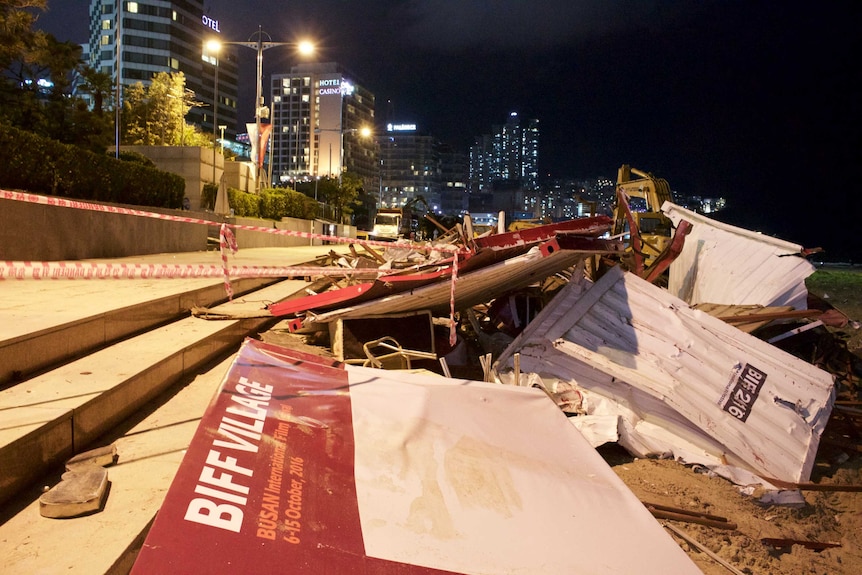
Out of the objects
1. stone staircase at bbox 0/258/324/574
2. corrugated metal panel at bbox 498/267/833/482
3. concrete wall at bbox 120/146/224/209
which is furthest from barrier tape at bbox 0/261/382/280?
concrete wall at bbox 120/146/224/209

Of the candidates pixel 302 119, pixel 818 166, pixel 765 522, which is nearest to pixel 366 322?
pixel 765 522

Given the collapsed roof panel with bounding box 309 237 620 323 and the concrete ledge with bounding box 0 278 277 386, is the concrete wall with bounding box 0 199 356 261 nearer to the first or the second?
the concrete ledge with bounding box 0 278 277 386

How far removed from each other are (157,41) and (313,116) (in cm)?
5535

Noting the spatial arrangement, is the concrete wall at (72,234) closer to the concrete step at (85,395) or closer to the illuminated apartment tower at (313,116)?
the concrete step at (85,395)

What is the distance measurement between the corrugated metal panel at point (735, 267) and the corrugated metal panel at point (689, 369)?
1701 mm

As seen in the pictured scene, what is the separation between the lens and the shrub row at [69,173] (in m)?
7.96

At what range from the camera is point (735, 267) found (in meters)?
6.80

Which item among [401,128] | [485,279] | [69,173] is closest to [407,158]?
[401,128]

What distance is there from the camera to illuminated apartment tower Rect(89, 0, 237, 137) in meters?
89.3

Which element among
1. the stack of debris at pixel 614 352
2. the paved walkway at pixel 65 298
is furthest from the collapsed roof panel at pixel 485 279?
the paved walkway at pixel 65 298

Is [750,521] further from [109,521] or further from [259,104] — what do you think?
[259,104]

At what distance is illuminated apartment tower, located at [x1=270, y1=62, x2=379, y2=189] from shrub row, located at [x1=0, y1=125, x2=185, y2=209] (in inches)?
5016

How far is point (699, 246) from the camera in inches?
284

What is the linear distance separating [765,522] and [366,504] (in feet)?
11.1
